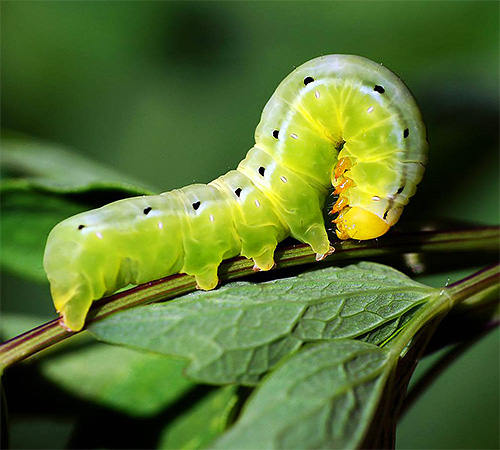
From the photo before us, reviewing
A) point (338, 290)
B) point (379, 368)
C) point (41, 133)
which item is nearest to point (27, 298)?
point (41, 133)

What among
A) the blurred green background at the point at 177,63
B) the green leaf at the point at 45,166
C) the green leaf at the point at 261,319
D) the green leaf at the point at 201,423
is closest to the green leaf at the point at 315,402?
the green leaf at the point at 261,319

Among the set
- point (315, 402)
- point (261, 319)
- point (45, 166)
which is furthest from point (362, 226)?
point (45, 166)

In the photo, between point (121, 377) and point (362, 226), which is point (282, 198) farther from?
point (121, 377)

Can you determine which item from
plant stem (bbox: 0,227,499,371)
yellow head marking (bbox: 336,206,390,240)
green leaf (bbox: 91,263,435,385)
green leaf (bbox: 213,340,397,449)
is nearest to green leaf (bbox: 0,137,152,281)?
plant stem (bbox: 0,227,499,371)

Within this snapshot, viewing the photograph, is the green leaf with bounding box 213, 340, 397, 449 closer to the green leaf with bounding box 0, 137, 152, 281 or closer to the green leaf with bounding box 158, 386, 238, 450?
the green leaf with bounding box 158, 386, 238, 450

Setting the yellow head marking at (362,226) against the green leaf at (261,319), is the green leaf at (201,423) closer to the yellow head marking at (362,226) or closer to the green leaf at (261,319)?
the green leaf at (261,319)

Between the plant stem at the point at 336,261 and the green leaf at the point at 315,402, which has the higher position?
the plant stem at the point at 336,261

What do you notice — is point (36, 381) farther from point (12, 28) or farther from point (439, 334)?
point (12, 28)
